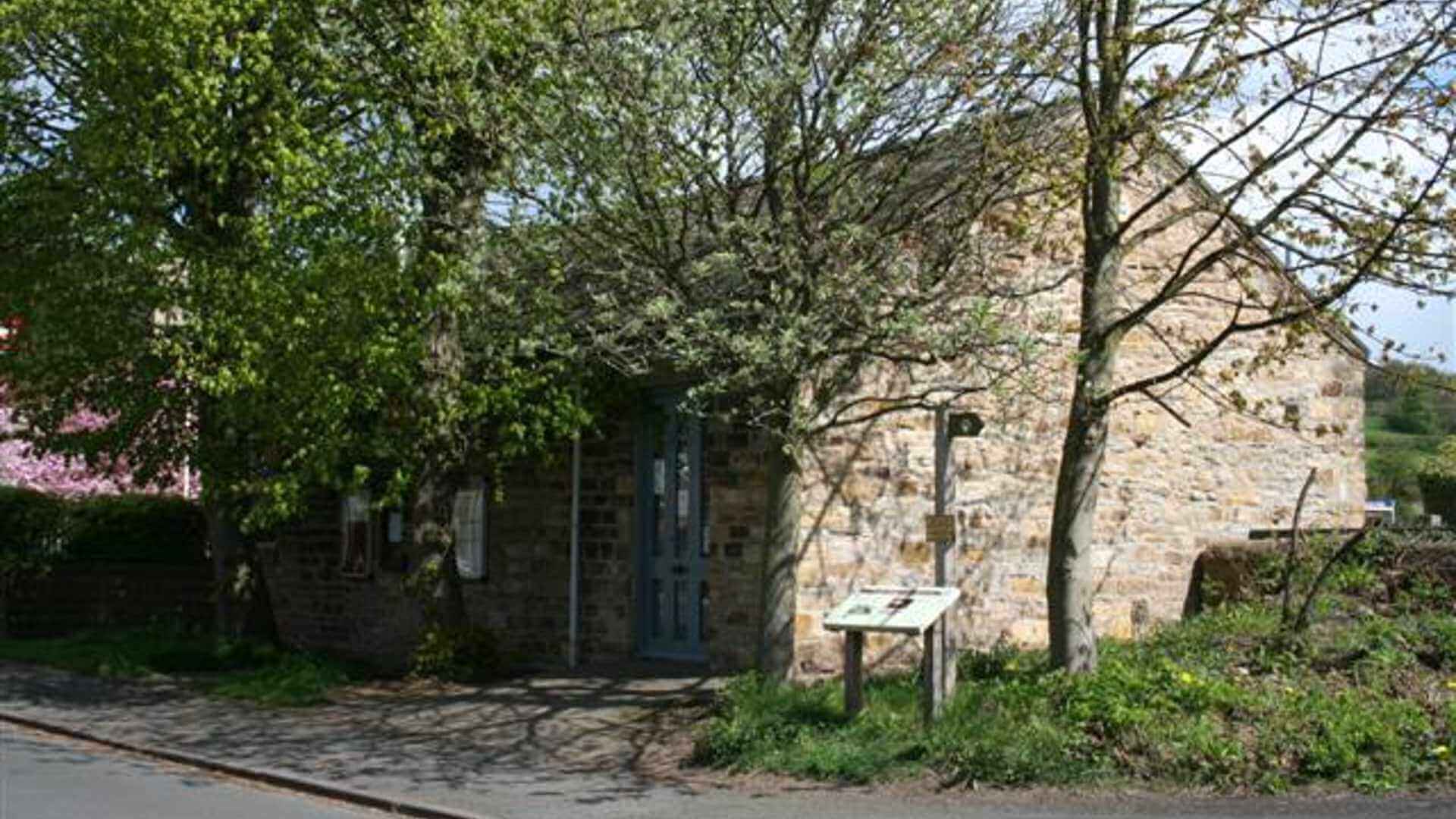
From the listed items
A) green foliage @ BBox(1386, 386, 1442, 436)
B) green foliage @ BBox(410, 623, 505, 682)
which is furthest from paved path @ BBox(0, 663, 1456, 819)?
green foliage @ BBox(1386, 386, 1442, 436)

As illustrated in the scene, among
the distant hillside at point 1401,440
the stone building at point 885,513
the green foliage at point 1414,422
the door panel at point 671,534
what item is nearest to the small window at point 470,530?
the stone building at point 885,513

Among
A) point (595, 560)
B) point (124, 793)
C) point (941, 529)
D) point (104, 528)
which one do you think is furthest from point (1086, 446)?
point (104, 528)

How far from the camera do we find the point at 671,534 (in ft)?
53.3

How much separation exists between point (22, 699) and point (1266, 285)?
45.0 ft

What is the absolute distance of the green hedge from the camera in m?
21.8

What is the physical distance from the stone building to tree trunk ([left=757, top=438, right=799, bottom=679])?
0.06 metres

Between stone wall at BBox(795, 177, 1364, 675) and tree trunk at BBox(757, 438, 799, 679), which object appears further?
stone wall at BBox(795, 177, 1364, 675)

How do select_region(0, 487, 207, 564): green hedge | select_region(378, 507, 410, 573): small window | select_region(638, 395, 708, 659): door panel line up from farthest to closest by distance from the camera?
select_region(0, 487, 207, 564): green hedge < select_region(378, 507, 410, 573): small window < select_region(638, 395, 708, 659): door panel

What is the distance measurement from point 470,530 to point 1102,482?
719cm

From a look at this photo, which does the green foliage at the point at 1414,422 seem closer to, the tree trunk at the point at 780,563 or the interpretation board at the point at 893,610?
the tree trunk at the point at 780,563

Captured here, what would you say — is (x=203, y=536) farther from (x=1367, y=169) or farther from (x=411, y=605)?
(x=1367, y=169)

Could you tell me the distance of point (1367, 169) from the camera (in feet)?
36.1

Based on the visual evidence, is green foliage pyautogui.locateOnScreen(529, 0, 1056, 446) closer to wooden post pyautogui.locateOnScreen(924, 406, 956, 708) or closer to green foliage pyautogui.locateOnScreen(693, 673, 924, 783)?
wooden post pyautogui.locateOnScreen(924, 406, 956, 708)

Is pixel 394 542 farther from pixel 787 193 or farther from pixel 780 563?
pixel 787 193
